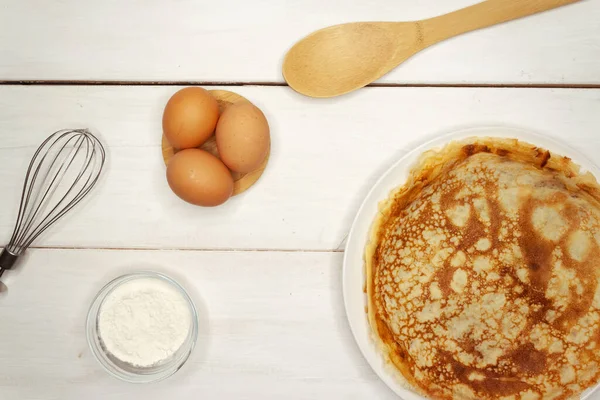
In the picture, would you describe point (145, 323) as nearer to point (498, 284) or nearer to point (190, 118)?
point (190, 118)

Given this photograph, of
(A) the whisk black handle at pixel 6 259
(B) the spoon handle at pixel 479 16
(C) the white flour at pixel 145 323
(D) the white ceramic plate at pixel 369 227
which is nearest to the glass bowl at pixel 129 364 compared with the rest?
(C) the white flour at pixel 145 323

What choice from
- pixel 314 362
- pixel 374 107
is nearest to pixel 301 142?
pixel 374 107

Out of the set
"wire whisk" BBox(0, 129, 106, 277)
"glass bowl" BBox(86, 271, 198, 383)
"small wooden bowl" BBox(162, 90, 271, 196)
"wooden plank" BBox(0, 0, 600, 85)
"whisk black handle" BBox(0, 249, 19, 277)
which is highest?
"wooden plank" BBox(0, 0, 600, 85)

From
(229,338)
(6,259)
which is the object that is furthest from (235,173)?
(6,259)

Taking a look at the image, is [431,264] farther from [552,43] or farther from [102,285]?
[102,285]

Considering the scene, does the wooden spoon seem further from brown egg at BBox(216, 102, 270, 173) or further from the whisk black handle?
the whisk black handle

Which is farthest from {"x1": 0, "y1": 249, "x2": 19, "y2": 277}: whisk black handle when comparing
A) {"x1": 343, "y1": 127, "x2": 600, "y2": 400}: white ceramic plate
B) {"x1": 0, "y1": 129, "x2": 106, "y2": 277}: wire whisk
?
{"x1": 343, "y1": 127, "x2": 600, "y2": 400}: white ceramic plate

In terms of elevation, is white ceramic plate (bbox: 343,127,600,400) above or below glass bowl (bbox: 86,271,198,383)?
above

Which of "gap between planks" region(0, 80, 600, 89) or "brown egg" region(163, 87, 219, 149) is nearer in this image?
"brown egg" region(163, 87, 219, 149)
